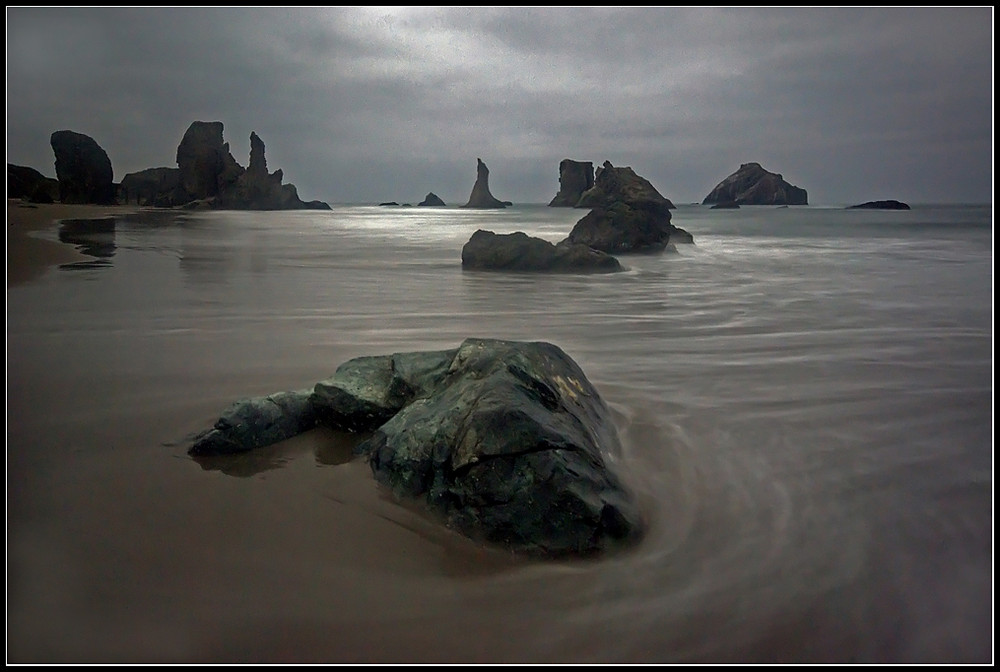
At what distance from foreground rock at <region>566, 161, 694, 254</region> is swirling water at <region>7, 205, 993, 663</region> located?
7.62 m

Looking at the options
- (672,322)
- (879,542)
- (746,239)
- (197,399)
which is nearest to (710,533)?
(879,542)

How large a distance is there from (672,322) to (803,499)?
3.05 metres

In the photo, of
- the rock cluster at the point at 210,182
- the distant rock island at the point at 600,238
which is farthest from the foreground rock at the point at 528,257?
the rock cluster at the point at 210,182

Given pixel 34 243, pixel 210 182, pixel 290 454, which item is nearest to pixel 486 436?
pixel 290 454

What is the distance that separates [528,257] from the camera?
8633 mm

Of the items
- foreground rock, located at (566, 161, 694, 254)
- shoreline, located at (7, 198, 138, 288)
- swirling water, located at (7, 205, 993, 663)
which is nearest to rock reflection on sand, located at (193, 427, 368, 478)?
swirling water, located at (7, 205, 993, 663)

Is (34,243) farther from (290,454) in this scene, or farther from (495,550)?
(495,550)

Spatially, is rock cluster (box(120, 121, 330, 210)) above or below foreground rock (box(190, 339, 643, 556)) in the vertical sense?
above

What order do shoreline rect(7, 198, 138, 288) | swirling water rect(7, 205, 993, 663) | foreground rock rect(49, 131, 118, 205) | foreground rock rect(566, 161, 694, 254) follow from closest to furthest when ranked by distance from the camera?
swirling water rect(7, 205, 993, 663) → shoreline rect(7, 198, 138, 288) → foreground rock rect(49, 131, 118, 205) → foreground rock rect(566, 161, 694, 254)

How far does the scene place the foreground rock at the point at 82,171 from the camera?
25.3ft

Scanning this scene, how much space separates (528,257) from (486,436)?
7041 mm

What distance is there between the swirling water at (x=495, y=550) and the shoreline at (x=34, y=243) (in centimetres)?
285

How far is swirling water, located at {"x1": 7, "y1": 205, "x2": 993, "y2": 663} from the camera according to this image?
135 centimetres

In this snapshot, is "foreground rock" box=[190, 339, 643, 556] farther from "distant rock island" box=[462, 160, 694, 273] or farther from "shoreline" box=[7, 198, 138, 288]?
"distant rock island" box=[462, 160, 694, 273]
